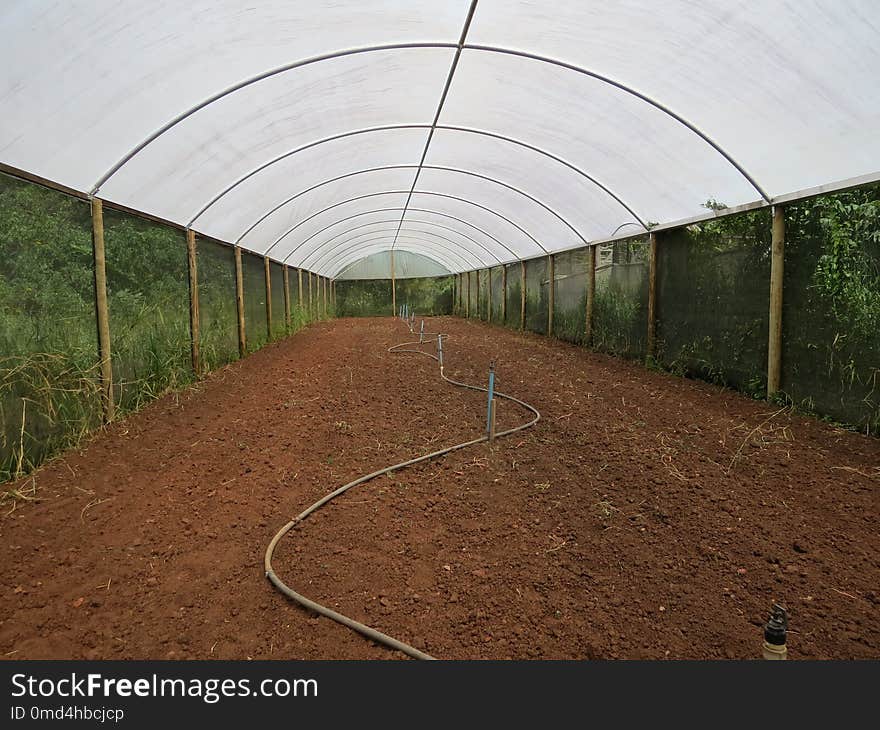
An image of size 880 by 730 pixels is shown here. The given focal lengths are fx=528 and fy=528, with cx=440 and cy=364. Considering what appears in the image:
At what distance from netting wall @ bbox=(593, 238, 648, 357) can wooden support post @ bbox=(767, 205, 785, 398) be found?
2536 millimetres

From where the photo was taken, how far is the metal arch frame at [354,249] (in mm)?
15917

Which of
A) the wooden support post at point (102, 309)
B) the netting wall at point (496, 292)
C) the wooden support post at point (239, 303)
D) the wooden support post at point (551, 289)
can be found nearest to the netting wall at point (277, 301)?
the wooden support post at point (239, 303)

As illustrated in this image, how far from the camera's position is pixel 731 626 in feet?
6.28

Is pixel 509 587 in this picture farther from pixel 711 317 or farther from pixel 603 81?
pixel 711 317

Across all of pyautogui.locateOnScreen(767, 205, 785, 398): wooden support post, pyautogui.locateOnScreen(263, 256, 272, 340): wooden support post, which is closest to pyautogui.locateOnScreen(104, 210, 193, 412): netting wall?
pyautogui.locateOnScreen(263, 256, 272, 340): wooden support post

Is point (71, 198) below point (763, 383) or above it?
above

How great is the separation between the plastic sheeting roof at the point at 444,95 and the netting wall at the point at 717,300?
0.34 meters

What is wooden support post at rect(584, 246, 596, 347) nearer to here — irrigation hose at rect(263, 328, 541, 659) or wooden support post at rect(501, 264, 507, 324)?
irrigation hose at rect(263, 328, 541, 659)

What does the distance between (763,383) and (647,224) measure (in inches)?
111

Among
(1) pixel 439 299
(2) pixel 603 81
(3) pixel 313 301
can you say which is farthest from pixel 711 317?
(1) pixel 439 299

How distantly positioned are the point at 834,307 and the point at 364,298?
60.6 feet

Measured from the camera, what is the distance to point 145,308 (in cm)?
498

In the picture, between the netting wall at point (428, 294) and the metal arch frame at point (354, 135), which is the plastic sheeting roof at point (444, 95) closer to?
the metal arch frame at point (354, 135)

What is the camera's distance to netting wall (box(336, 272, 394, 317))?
21344 millimetres
